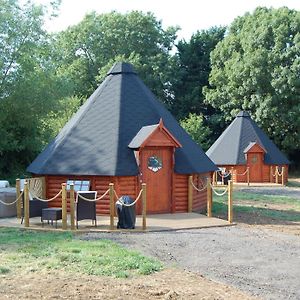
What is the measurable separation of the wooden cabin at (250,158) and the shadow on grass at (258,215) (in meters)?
13.8

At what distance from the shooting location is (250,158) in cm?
3344

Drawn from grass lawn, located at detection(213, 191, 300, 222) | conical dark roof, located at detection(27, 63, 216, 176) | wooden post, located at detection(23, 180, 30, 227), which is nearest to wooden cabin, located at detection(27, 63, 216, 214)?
conical dark roof, located at detection(27, 63, 216, 176)

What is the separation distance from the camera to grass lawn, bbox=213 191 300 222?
17.2 meters

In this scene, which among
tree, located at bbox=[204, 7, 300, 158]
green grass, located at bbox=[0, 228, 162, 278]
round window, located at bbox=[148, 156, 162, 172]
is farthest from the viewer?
tree, located at bbox=[204, 7, 300, 158]

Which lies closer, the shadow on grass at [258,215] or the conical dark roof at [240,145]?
the shadow on grass at [258,215]

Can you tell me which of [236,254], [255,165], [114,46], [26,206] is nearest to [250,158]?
[255,165]

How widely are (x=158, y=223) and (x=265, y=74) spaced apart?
3090 cm

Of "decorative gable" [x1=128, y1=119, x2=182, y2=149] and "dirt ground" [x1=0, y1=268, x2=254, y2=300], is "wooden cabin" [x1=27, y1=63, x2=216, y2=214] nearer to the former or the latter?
"decorative gable" [x1=128, y1=119, x2=182, y2=149]

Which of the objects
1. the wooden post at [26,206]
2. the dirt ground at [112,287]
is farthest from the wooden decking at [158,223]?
the dirt ground at [112,287]

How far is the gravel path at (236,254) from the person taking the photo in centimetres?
784

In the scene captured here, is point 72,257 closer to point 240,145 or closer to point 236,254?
point 236,254

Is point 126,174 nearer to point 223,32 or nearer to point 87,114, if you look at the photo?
point 87,114

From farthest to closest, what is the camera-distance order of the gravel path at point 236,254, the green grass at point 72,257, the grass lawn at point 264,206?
the grass lawn at point 264,206 < the green grass at point 72,257 < the gravel path at point 236,254

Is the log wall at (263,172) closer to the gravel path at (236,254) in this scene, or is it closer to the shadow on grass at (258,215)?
the shadow on grass at (258,215)
